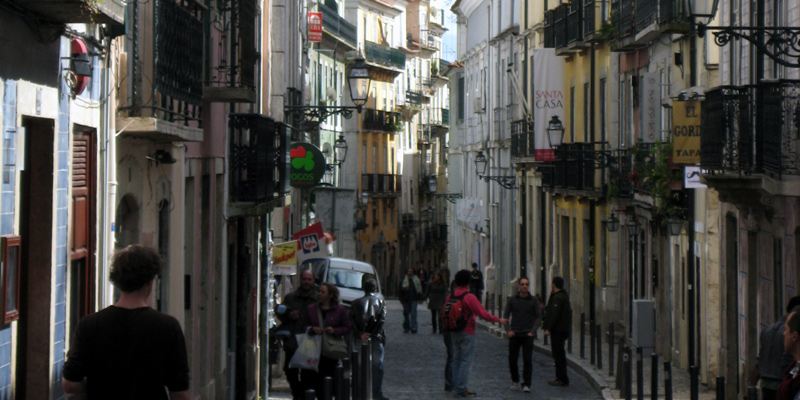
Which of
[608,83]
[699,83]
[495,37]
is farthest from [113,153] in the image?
[495,37]

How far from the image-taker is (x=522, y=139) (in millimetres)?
49094

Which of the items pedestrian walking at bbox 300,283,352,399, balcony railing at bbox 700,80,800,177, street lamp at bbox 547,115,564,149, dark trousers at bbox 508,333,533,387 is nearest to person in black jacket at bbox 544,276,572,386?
dark trousers at bbox 508,333,533,387

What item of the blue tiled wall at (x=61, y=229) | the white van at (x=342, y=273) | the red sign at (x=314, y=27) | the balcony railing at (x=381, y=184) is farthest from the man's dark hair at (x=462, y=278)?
the balcony railing at (x=381, y=184)

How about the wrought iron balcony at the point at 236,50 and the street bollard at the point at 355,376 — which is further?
the wrought iron balcony at the point at 236,50

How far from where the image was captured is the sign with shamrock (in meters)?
33.4

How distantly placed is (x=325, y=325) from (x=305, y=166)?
46.6 feet

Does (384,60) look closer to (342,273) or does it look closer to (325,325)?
(342,273)

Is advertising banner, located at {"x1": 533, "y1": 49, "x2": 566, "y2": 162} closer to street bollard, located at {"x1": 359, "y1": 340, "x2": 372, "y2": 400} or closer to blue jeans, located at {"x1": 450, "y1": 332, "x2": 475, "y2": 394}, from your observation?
blue jeans, located at {"x1": 450, "y1": 332, "x2": 475, "y2": 394}

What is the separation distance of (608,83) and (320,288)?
1975cm

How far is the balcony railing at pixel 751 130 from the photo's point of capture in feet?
65.9

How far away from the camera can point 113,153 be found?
14258 millimetres

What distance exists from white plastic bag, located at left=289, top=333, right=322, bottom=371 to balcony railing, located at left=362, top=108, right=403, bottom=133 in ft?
196

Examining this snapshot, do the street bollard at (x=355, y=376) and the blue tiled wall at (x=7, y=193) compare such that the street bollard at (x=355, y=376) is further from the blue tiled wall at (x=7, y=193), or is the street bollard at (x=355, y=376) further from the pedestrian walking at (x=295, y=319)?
the blue tiled wall at (x=7, y=193)

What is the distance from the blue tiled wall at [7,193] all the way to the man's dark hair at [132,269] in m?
2.67
